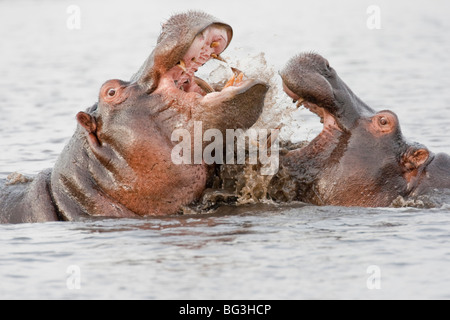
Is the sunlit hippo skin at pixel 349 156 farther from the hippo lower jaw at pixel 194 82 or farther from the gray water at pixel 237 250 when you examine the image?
the hippo lower jaw at pixel 194 82

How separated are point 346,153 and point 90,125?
2.63m

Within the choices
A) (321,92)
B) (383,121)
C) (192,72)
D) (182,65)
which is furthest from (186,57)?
(383,121)

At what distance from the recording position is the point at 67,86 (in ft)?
72.6

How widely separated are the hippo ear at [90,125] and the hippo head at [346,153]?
79.8 inches

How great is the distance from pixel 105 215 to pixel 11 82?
13.4 m

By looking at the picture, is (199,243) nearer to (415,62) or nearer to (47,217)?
(47,217)

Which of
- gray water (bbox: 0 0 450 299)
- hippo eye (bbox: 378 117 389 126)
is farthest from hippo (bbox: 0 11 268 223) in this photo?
hippo eye (bbox: 378 117 389 126)

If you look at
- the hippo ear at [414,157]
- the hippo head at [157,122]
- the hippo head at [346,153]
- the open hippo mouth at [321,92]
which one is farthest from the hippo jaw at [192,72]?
the hippo ear at [414,157]

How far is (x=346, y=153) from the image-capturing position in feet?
33.4

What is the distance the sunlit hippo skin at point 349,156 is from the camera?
10.1 m

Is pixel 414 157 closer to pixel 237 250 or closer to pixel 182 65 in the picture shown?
pixel 237 250

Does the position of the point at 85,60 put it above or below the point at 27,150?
above

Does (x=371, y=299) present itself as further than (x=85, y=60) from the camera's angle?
No

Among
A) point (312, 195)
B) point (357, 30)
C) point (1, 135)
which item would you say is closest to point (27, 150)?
point (1, 135)
